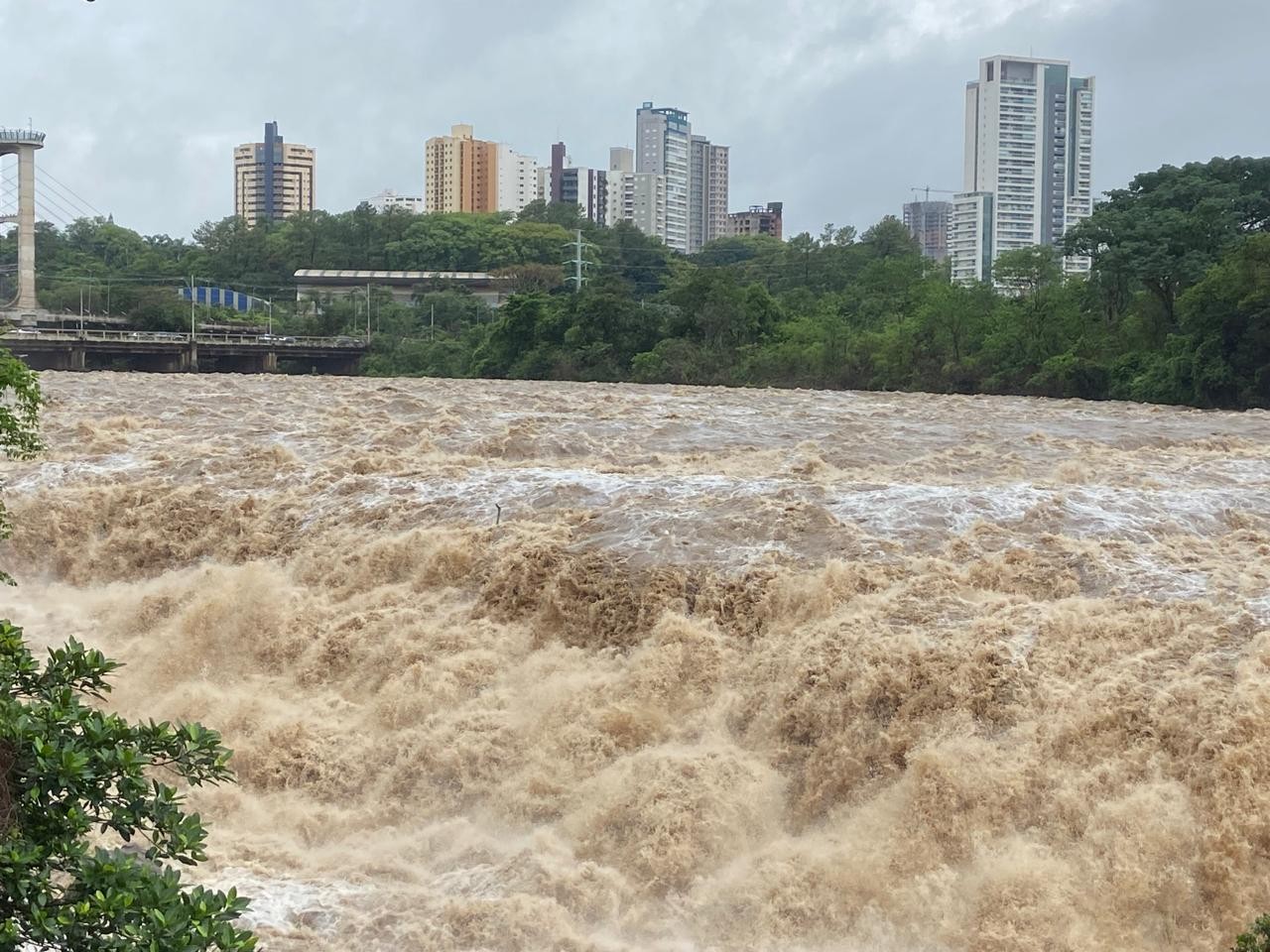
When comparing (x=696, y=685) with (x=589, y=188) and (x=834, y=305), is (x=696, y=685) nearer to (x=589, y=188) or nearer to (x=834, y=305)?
(x=834, y=305)

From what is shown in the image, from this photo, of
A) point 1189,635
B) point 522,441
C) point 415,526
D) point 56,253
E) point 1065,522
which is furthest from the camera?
point 56,253

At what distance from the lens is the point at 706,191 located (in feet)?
411

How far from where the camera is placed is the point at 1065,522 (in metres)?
9.95

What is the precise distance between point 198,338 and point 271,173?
9006 cm

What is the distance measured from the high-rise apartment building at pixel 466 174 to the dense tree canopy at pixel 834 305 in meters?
48.9

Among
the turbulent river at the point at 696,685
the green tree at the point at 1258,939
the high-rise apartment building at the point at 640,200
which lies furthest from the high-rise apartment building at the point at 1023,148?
the green tree at the point at 1258,939

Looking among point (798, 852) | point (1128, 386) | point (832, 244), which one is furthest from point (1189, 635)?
point (832, 244)

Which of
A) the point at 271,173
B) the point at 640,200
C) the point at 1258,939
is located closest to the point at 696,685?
the point at 1258,939

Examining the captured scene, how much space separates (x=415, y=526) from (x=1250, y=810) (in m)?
6.48

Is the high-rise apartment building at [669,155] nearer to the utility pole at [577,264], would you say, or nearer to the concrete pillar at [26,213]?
the utility pole at [577,264]

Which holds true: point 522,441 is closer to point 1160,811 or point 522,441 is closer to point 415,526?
point 415,526

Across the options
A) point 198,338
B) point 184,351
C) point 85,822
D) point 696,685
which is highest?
point 198,338

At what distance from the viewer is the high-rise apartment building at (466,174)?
114 metres

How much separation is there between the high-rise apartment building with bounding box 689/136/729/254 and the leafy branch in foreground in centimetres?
11737
